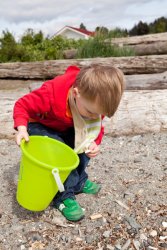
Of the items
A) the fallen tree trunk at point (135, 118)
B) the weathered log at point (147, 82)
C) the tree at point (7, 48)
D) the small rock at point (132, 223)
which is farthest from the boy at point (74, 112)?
the tree at point (7, 48)

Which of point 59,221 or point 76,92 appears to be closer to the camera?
point 76,92

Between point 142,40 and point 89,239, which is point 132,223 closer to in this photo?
point 89,239

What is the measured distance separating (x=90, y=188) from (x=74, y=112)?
557 mm

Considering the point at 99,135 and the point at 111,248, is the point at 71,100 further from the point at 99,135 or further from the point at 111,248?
the point at 111,248

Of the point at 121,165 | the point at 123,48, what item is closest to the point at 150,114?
the point at 121,165

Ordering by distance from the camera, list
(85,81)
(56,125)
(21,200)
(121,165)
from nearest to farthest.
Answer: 1. (85,81)
2. (21,200)
3. (56,125)
4. (121,165)

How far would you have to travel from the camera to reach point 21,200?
76.0 inches

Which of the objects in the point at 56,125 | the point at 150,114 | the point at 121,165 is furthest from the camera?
the point at 150,114

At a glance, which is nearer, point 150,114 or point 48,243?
point 48,243

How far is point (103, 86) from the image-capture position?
5.66ft

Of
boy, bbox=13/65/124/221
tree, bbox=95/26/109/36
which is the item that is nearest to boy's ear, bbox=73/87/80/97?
boy, bbox=13/65/124/221

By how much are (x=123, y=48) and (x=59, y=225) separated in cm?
425

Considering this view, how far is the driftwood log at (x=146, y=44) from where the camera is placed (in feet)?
21.8

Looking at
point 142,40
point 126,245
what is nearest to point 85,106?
point 126,245
